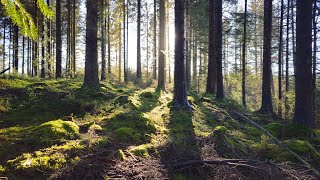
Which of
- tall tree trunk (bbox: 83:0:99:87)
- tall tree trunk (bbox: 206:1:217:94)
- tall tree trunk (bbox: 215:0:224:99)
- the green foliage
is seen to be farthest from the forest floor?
tall tree trunk (bbox: 206:1:217:94)

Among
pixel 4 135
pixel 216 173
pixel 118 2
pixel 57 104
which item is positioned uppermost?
pixel 118 2

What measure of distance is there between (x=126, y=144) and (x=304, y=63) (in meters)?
6.04

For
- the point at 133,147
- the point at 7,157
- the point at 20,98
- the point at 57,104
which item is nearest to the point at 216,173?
the point at 133,147

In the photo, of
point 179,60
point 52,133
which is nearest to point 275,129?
point 179,60

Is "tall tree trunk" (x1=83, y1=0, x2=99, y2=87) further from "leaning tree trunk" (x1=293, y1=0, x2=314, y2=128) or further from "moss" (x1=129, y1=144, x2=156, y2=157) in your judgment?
"leaning tree trunk" (x1=293, y1=0, x2=314, y2=128)

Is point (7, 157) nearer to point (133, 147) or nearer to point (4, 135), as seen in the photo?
point (4, 135)

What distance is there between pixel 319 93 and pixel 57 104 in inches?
532

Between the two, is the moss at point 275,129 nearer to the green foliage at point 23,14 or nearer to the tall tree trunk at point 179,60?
the tall tree trunk at point 179,60

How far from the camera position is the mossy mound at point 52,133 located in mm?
5113

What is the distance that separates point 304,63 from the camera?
7.88 meters

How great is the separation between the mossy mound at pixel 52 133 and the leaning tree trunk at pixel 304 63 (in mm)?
6693

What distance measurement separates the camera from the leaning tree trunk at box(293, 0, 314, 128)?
308 inches

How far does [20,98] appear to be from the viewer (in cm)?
838

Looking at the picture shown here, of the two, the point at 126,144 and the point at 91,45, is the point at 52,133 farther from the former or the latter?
the point at 91,45
